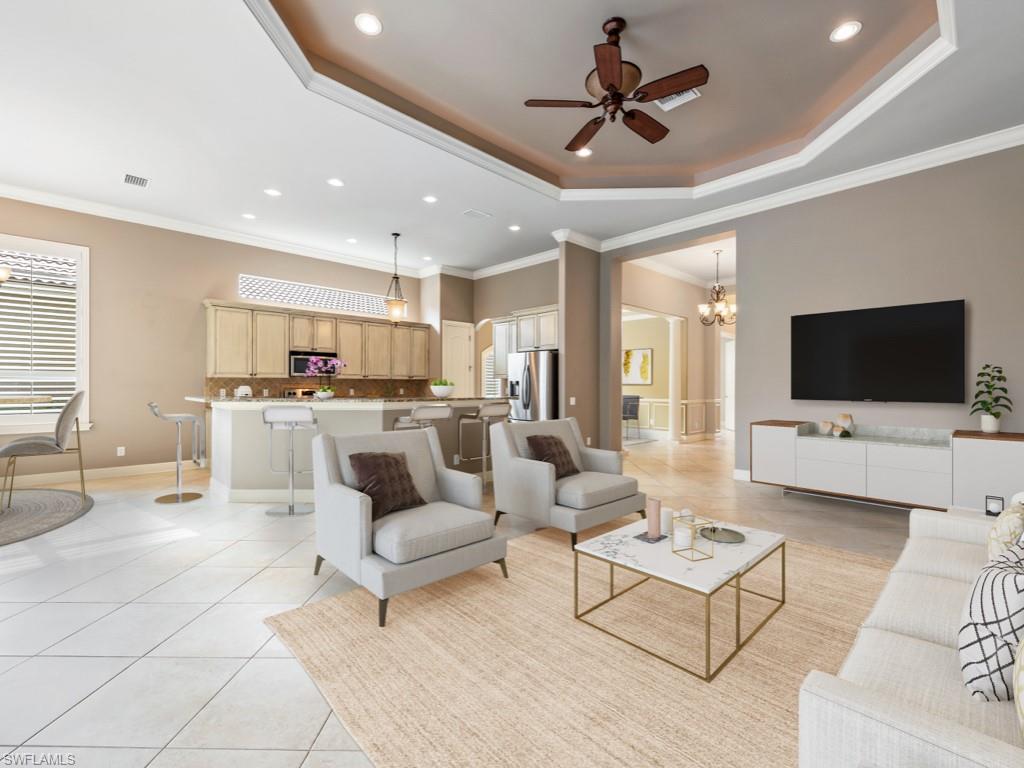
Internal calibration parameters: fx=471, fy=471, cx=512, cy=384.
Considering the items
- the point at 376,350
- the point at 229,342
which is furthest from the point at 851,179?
the point at 229,342

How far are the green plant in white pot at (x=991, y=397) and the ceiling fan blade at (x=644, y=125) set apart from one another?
3.30 meters

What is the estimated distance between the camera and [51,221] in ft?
17.8

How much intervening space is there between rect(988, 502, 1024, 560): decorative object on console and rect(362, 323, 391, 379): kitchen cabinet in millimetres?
7280

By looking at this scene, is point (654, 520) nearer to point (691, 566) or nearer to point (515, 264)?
point (691, 566)

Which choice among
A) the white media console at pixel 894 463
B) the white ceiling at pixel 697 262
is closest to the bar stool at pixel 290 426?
the white media console at pixel 894 463

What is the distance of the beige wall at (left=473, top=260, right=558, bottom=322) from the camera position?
7.38 metres

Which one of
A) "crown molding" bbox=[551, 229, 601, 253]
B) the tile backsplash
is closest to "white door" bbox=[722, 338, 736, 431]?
"crown molding" bbox=[551, 229, 601, 253]

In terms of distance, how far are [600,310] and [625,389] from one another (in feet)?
15.2

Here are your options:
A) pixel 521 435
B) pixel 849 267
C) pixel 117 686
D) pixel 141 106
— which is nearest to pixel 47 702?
pixel 117 686

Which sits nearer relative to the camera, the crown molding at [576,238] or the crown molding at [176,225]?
the crown molding at [176,225]

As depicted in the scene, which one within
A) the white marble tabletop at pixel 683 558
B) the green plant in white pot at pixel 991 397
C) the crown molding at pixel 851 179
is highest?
the crown molding at pixel 851 179

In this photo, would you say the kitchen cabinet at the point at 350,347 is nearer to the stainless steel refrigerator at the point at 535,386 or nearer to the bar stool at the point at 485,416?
the stainless steel refrigerator at the point at 535,386

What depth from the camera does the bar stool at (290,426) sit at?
13.4ft

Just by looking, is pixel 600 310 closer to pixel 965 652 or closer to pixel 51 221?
pixel 965 652
